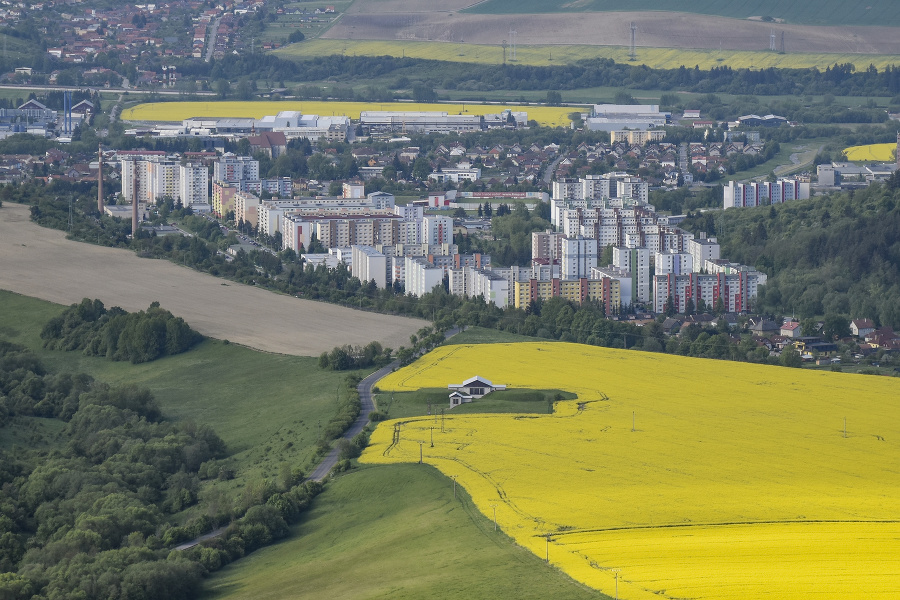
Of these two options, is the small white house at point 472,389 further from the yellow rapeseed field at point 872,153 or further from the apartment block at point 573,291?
the yellow rapeseed field at point 872,153

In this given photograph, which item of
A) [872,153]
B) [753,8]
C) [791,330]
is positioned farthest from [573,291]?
[753,8]

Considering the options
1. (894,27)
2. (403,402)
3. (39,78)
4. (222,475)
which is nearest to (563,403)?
(403,402)

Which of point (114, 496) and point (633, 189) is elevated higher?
point (633, 189)

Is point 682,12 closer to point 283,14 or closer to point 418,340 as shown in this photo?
point 283,14

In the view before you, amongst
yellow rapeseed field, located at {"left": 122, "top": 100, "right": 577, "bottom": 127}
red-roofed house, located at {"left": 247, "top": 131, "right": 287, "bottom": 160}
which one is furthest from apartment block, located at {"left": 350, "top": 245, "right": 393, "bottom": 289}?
yellow rapeseed field, located at {"left": 122, "top": 100, "right": 577, "bottom": 127}

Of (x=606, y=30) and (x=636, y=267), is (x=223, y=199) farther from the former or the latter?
(x=606, y=30)

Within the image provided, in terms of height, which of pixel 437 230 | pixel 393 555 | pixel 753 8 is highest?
pixel 753 8

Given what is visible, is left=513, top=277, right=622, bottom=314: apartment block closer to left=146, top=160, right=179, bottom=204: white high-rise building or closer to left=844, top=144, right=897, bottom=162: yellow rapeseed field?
left=146, top=160, right=179, bottom=204: white high-rise building
